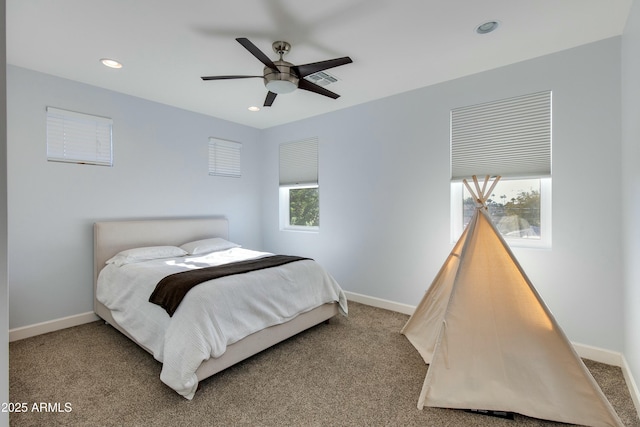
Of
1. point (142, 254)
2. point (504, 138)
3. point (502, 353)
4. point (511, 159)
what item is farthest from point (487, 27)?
point (142, 254)

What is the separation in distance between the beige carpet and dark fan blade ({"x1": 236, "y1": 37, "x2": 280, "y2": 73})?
2333 millimetres

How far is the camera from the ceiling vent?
2879 millimetres

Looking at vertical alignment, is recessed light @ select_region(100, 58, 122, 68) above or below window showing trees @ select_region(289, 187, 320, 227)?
above

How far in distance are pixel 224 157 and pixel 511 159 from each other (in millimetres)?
3750

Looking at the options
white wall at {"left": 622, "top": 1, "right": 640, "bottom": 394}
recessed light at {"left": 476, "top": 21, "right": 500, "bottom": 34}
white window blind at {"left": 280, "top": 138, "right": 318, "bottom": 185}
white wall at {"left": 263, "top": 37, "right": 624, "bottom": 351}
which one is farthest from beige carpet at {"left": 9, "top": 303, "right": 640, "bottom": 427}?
recessed light at {"left": 476, "top": 21, "right": 500, "bottom": 34}

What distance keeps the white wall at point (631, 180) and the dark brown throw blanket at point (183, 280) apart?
270 cm

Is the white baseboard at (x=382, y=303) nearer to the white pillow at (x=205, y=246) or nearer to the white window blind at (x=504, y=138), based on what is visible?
the white window blind at (x=504, y=138)

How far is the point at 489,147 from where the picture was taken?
9.65 feet

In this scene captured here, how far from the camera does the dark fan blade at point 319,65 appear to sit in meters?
2.10

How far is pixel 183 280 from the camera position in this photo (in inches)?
92.7

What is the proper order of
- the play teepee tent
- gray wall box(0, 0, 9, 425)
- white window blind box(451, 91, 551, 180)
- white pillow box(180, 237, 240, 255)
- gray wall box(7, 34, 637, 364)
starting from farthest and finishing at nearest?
white pillow box(180, 237, 240, 255)
white window blind box(451, 91, 551, 180)
gray wall box(7, 34, 637, 364)
the play teepee tent
gray wall box(0, 0, 9, 425)

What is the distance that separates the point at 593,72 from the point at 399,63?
1.56 meters

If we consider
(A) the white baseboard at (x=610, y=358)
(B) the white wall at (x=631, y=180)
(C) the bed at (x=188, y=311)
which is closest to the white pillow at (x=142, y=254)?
(C) the bed at (x=188, y=311)

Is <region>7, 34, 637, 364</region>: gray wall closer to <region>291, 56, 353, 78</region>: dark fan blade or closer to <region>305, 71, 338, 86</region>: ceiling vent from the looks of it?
<region>305, 71, 338, 86</region>: ceiling vent
